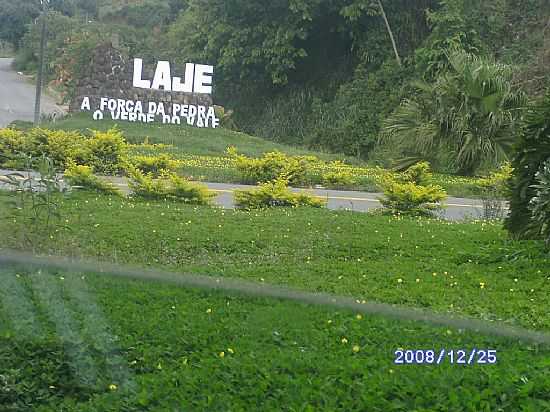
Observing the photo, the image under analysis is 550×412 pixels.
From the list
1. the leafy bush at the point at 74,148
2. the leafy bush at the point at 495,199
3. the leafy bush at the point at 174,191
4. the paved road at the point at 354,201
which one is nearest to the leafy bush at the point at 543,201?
the leafy bush at the point at 495,199

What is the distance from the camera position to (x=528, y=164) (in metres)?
8.27

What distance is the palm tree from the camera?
58.9ft

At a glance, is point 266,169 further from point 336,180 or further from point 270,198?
point 270,198

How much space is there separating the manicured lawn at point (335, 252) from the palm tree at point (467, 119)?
8163mm

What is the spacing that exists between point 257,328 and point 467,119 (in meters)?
14.0

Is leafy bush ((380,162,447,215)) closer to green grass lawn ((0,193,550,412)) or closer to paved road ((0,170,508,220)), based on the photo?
paved road ((0,170,508,220))

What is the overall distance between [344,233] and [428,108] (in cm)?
1064

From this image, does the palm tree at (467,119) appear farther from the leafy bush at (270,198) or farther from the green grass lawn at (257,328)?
the green grass lawn at (257,328)

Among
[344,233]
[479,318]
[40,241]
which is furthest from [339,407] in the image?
[344,233]

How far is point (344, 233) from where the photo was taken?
8.85 metres

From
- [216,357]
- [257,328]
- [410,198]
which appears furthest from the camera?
[410,198]
